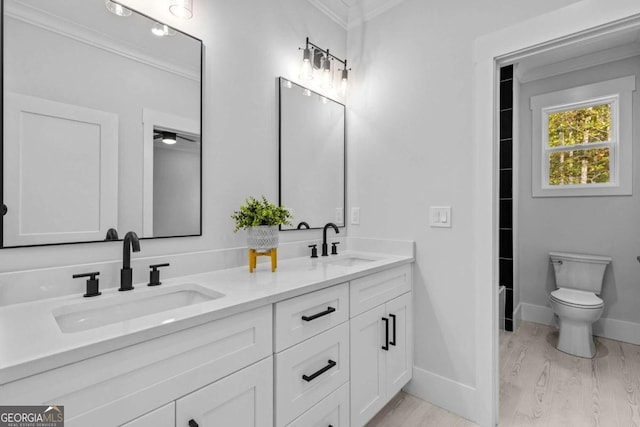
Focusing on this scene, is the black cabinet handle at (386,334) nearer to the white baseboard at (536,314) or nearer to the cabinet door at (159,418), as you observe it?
the cabinet door at (159,418)

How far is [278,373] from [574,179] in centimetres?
341

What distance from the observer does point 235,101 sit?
1.65 m

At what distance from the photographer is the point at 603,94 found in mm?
2887

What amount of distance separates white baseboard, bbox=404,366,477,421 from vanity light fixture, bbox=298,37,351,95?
1.95 m

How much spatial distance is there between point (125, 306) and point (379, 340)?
1.18 metres

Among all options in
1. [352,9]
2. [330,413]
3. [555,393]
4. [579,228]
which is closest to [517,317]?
[579,228]

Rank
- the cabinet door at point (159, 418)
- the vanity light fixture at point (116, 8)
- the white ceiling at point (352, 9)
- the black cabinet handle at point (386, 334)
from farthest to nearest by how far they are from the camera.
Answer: the white ceiling at point (352, 9) < the black cabinet handle at point (386, 334) < the vanity light fixture at point (116, 8) < the cabinet door at point (159, 418)

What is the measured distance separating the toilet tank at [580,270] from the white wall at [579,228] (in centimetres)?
14

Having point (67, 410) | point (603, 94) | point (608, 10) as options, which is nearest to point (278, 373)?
point (67, 410)

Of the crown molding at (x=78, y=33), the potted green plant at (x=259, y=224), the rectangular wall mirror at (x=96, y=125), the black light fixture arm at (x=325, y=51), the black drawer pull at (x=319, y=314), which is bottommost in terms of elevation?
the black drawer pull at (x=319, y=314)

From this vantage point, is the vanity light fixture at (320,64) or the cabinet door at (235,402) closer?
the cabinet door at (235,402)

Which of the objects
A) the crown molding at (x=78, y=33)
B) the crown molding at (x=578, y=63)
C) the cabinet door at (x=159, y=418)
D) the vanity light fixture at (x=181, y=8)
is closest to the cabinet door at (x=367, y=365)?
the cabinet door at (x=159, y=418)

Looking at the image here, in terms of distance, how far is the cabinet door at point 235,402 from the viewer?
2.91ft

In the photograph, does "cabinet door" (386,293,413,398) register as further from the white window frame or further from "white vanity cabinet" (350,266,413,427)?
the white window frame
